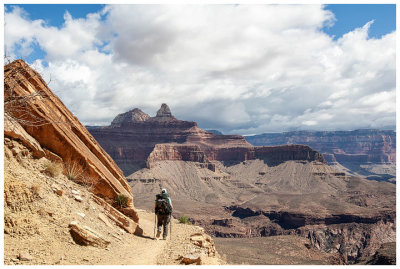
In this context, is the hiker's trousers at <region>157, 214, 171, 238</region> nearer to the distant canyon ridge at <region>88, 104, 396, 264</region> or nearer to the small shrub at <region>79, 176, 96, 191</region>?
the small shrub at <region>79, 176, 96, 191</region>

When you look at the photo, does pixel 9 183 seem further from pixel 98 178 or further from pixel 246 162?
pixel 246 162

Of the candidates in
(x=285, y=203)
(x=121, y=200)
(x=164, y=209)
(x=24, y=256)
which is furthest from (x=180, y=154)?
(x=24, y=256)

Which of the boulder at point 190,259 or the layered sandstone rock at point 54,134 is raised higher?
the layered sandstone rock at point 54,134

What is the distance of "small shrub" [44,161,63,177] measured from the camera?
40.2ft

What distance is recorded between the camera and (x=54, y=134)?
13.6 meters

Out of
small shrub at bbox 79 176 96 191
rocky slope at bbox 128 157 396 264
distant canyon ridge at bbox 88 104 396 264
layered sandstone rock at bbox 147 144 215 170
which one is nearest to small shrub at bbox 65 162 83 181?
small shrub at bbox 79 176 96 191

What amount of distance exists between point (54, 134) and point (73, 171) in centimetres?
184

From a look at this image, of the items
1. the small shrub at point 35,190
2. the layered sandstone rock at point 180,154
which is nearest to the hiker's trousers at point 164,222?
the small shrub at point 35,190

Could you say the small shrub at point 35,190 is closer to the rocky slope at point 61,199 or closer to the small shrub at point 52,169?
the rocky slope at point 61,199

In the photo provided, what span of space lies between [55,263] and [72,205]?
4.01 metres

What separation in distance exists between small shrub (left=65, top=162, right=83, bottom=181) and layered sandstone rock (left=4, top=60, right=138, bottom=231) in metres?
0.05

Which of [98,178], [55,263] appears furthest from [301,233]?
[55,263]

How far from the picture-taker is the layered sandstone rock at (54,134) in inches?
480

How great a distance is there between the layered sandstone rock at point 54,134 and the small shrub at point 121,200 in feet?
0.78
